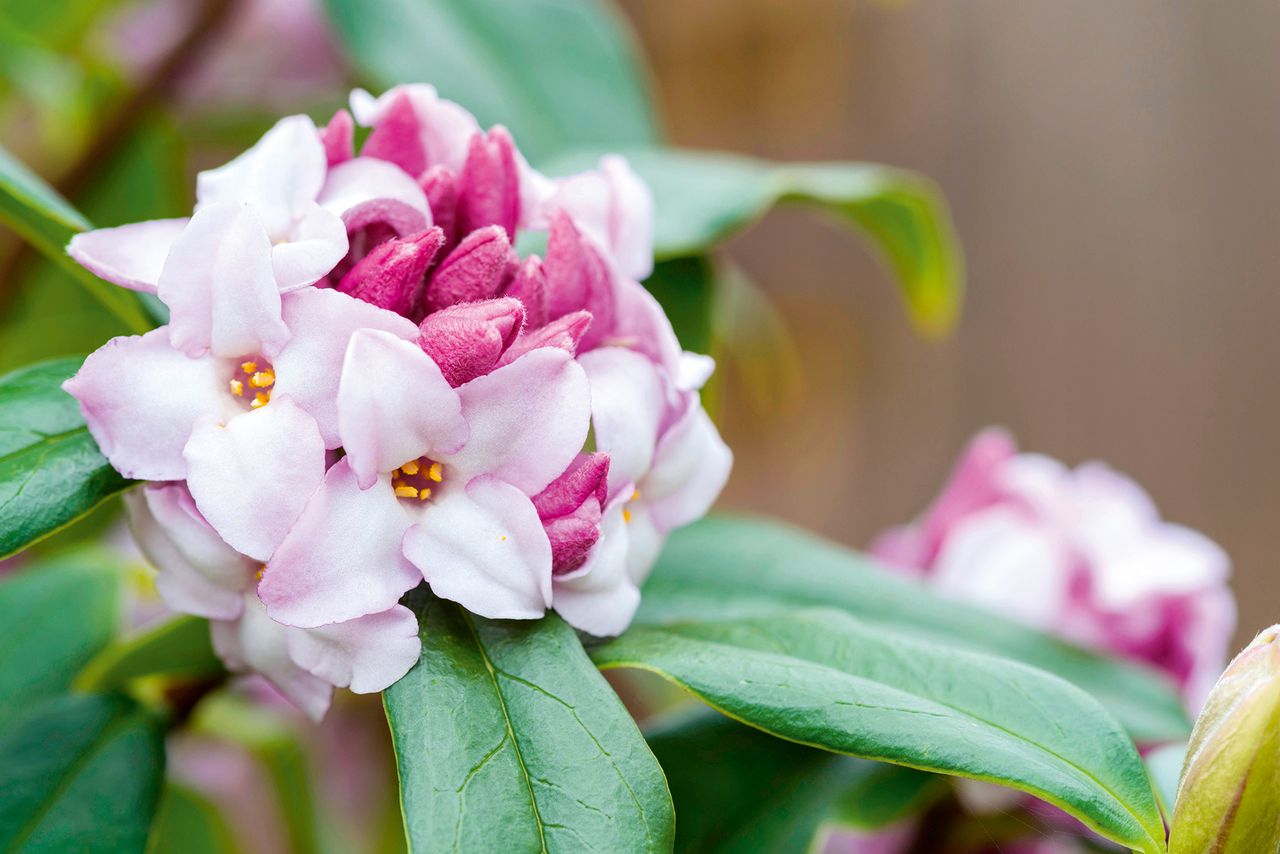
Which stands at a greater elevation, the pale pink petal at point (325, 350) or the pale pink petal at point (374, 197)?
the pale pink petal at point (374, 197)

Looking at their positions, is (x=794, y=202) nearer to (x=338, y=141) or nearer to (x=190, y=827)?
(x=338, y=141)

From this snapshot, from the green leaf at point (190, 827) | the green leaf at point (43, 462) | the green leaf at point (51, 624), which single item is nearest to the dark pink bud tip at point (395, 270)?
the green leaf at point (43, 462)

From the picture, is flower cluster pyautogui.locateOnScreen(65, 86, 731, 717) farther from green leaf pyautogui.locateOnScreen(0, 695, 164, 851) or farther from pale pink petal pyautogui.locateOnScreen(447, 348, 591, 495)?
green leaf pyautogui.locateOnScreen(0, 695, 164, 851)

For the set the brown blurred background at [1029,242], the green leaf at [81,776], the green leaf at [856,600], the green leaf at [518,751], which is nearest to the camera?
the green leaf at [518,751]

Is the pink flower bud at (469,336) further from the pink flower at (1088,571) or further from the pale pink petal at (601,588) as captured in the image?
the pink flower at (1088,571)

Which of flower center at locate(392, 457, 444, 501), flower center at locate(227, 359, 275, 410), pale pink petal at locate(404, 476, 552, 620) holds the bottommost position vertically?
pale pink petal at locate(404, 476, 552, 620)

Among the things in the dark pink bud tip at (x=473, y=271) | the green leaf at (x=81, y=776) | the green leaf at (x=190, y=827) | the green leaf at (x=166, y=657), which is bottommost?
the green leaf at (x=190, y=827)

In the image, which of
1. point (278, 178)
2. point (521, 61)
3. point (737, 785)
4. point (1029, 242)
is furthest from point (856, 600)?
point (1029, 242)

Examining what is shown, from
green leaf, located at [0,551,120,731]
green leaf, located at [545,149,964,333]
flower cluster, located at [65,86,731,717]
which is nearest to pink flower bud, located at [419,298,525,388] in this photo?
flower cluster, located at [65,86,731,717]
